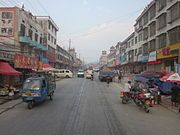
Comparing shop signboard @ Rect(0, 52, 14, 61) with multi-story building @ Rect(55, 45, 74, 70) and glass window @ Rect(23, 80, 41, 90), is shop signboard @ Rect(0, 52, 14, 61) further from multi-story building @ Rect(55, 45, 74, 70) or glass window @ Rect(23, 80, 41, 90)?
multi-story building @ Rect(55, 45, 74, 70)

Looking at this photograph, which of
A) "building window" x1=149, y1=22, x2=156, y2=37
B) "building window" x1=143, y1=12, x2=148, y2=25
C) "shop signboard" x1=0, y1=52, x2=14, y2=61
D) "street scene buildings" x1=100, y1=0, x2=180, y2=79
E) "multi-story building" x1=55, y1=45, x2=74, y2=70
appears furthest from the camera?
"multi-story building" x1=55, y1=45, x2=74, y2=70

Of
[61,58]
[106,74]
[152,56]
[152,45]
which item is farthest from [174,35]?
[61,58]

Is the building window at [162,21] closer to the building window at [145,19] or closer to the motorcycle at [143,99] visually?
the building window at [145,19]

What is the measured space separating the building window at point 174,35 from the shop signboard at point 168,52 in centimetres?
72

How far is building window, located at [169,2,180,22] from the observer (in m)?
33.2

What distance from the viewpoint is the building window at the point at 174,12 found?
33.2 metres

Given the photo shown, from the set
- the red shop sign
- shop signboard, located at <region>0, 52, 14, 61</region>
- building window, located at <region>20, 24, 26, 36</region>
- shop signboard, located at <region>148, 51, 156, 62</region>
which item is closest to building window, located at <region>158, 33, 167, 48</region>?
the red shop sign

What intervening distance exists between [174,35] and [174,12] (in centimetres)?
333

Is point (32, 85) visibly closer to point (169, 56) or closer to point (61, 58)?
point (169, 56)

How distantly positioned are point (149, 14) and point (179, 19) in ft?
62.1

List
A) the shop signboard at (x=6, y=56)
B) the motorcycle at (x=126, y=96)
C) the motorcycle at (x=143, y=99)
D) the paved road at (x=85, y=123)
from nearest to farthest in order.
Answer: the paved road at (x=85, y=123) → the motorcycle at (x=143, y=99) → the motorcycle at (x=126, y=96) → the shop signboard at (x=6, y=56)

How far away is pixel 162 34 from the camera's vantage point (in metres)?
41.0

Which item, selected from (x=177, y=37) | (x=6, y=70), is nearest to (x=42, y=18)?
(x=177, y=37)

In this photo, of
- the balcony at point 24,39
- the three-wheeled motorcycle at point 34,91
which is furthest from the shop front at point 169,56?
the balcony at point 24,39
